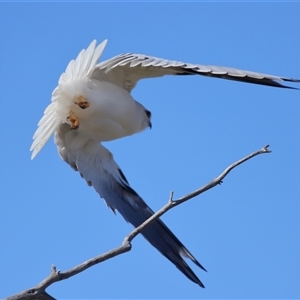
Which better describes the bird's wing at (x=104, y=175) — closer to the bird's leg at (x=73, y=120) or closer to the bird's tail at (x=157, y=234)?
the bird's tail at (x=157, y=234)

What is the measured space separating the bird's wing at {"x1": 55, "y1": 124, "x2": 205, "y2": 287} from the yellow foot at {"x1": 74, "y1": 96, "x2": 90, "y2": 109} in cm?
58

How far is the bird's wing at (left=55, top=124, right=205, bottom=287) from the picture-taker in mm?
6586

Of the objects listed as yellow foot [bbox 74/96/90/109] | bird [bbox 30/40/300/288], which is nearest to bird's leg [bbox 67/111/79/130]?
bird [bbox 30/40/300/288]

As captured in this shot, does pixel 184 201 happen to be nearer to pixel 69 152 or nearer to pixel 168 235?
pixel 168 235

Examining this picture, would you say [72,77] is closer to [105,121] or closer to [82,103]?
[82,103]

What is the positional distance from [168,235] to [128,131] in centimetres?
87

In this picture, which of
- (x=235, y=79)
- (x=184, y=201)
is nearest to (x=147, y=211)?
(x=235, y=79)

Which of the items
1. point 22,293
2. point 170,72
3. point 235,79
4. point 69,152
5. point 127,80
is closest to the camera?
point 22,293

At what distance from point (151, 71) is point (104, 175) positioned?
1.20 meters

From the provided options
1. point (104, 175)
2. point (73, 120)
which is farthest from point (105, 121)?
point (104, 175)

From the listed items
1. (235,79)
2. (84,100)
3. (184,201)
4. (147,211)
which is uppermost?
(84,100)

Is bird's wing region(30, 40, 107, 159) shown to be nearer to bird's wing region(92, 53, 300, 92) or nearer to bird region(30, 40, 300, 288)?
bird region(30, 40, 300, 288)

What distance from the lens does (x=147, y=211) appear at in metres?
6.68

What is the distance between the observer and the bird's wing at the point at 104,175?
21.6ft
